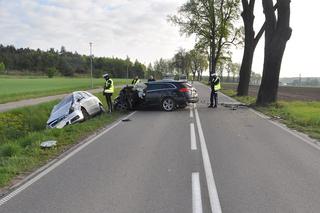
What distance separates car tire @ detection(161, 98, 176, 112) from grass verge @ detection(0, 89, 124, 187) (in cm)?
324

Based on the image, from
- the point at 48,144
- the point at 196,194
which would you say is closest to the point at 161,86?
the point at 48,144

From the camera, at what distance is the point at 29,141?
459 inches

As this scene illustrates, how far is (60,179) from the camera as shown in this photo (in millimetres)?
7320

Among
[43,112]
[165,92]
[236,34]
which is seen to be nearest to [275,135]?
[165,92]

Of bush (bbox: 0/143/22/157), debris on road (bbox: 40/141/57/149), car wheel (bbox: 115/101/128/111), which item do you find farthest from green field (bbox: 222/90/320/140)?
bush (bbox: 0/143/22/157)

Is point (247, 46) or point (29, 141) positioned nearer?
point (29, 141)

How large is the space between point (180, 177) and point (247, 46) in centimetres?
2543

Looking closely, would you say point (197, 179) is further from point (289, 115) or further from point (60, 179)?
point (289, 115)

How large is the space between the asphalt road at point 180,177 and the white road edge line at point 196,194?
0.5 inches

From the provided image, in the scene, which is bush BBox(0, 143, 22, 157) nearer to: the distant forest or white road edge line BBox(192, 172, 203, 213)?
white road edge line BBox(192, 172, 203, 213)

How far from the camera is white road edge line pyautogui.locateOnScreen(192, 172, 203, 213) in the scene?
5547mm

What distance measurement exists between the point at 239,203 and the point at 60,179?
325 cm

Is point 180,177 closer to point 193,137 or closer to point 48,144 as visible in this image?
point 48,144

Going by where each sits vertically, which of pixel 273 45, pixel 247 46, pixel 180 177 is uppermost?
pixel 247 46
